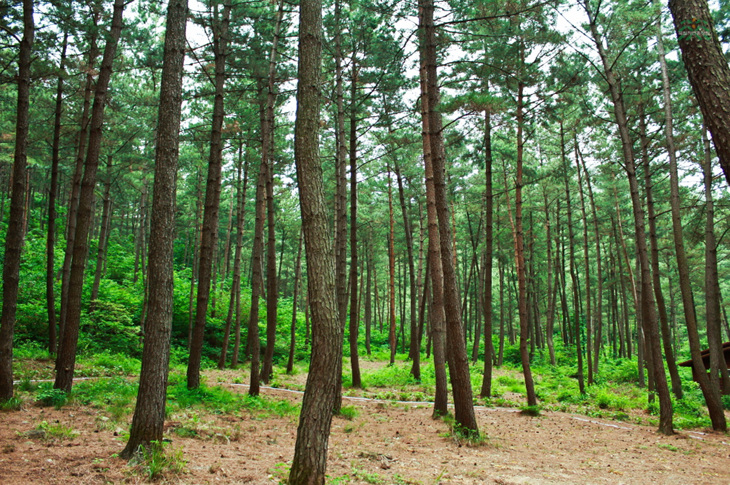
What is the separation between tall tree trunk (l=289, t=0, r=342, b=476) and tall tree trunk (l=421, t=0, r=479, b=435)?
13.3 ft

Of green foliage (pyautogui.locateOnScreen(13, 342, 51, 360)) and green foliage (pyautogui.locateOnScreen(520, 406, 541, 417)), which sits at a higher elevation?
green foliage (pyautogui.locateOnScreen(13, 342, 51, 360))

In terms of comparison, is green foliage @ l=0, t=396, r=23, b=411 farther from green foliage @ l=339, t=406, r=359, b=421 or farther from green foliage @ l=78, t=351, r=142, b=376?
green foliage @ l=339, t=406, r=359, b=421

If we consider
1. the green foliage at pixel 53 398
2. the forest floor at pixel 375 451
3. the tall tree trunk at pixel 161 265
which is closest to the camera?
the forest floor at pixel 375 451

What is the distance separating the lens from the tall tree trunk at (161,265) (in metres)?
4.91

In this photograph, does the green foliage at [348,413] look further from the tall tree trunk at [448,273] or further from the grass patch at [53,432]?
the grass patch at [53,432]

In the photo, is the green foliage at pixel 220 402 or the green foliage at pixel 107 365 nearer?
the green foliage at pixel 220 402

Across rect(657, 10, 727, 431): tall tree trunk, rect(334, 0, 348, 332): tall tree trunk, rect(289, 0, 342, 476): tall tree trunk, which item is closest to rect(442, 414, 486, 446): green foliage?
rect(334, 0, 348, 332): tall tree trunk

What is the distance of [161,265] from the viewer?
513 cm

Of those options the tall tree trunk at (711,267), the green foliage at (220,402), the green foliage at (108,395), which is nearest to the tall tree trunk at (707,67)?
the green foliage at (108,395)

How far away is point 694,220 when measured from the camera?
1266cm

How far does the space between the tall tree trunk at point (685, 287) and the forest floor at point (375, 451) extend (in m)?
0.70

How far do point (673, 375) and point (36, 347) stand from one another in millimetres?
17702

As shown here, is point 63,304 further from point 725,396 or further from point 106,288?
point 725,396

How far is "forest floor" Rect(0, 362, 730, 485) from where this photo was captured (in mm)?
4652
